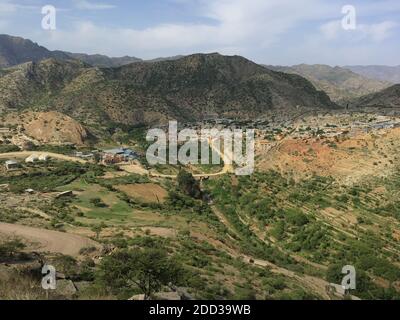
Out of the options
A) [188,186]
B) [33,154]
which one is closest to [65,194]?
[188,186]

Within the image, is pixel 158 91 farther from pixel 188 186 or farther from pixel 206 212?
pixel 206 212

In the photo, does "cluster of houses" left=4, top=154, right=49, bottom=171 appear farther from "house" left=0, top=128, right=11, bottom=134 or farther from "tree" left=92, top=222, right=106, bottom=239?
"tree" left=92, top=222, right=106, bottom=239

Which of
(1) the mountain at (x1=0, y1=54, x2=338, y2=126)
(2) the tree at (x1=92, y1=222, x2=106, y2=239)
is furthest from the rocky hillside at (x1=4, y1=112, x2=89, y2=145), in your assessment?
(2) the tree at (x1=92, y1=222, x2=106, y2=239)

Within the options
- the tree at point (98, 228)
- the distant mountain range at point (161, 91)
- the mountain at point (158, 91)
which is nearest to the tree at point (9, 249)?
the tree at point (98, 228)

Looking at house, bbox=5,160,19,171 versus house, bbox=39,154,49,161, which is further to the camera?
house, bbox=39,154,49,161

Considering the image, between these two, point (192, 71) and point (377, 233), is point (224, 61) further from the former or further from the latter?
point (377, 233)

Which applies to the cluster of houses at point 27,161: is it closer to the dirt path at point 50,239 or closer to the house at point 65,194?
the house at point 65,194

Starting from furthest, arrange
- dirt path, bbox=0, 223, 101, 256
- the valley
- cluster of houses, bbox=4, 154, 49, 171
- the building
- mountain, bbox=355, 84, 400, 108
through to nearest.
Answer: mountain, bbox=355, 84, 400, 108, the building, cluster of houses, bbox=4, 154, 49, 171, dirt path, bbox=0, 223, 101, 256, the valley
